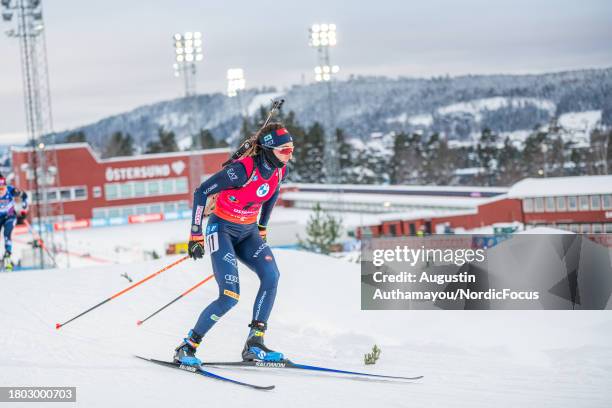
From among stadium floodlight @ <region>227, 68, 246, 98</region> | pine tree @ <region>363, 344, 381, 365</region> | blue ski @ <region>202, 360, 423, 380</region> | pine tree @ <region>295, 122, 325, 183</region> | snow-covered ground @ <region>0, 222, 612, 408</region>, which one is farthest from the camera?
pine tree @ <region>295, 122, 325, 183</region>

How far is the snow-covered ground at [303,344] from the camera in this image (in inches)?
211

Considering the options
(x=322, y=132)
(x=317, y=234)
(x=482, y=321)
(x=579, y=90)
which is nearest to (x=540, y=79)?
(x=579, y=90)

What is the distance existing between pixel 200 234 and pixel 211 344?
5.06 ft

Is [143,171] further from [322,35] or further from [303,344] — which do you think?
[303,344]

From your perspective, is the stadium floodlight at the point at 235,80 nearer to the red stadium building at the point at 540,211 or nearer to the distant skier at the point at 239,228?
the red stadium building at the point at 540,211

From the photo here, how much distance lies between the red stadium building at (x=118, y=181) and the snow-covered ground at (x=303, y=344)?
46467 mm

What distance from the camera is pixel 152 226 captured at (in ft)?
175

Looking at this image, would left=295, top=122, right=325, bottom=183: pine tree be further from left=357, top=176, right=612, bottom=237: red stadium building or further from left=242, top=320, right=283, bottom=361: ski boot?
left=242, top=320, right=283, bottom=361: ski boot

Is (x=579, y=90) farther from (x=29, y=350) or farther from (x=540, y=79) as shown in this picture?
(x=29, y=350)

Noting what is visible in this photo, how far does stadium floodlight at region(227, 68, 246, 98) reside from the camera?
5012 centimetres

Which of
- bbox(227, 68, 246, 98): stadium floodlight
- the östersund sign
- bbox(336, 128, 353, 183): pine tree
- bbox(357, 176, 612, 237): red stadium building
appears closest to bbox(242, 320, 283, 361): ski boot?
bbox(357, 176, 612, 237): red stadium building

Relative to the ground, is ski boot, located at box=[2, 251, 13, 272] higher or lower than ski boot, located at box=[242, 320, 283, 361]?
lower

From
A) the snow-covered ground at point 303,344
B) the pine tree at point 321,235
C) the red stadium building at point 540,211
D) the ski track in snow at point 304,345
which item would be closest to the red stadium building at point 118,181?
the red stadium building at point 540,211

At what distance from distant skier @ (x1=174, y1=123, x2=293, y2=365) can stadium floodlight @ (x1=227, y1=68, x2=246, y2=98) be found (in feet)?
145
